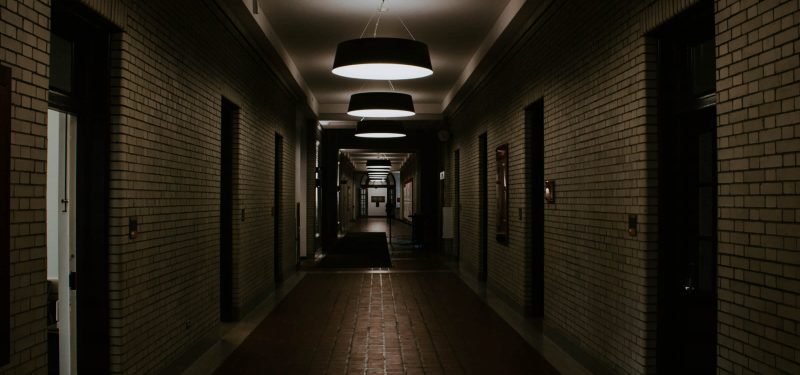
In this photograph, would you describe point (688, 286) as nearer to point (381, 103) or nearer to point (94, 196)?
point (94, 196)

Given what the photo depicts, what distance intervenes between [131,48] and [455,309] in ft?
16.5

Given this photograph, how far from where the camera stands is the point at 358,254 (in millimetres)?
15625

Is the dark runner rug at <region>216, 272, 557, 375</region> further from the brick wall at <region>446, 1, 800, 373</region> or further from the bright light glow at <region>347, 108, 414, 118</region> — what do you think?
the bright light glow at <region>347, 108, 414, 118</region>

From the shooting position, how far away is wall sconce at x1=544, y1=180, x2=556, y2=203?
246 inches

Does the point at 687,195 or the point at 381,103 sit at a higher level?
the point at 381,103

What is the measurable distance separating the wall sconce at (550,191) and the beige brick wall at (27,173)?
14.6 feet

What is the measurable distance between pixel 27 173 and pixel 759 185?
3.25 metres

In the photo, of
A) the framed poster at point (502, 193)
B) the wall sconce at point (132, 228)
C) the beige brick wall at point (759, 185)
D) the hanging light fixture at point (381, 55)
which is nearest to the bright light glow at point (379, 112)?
the framed poster at point (502, 193)

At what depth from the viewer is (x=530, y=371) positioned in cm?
511

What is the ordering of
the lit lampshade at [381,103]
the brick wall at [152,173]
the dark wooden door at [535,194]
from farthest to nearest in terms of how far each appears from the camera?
the lit lampshade at [381,103]
the dark wooden door at [535,194]
the brick wall at [152,173]

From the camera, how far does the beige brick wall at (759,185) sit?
8.92 feet

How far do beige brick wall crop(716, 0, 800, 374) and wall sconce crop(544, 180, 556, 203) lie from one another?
2995mm

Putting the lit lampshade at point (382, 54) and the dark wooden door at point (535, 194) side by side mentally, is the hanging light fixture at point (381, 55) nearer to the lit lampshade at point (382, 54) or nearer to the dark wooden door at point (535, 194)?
the lit lampshade at point (382, 54)

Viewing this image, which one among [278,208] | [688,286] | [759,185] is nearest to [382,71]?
[688,286]
